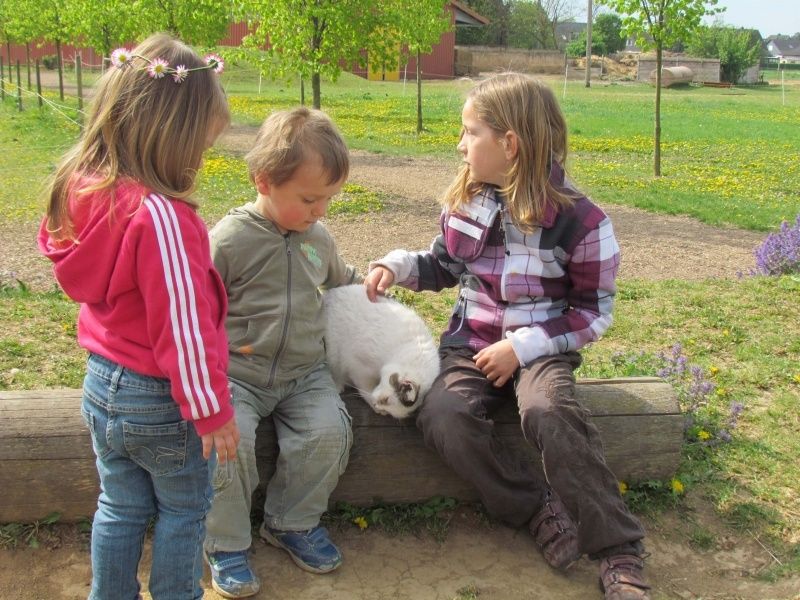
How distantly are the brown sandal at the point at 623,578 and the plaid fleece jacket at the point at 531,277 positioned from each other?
725 mm

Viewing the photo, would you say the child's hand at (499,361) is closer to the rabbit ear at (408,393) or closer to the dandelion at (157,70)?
the rabbit ear at (408,393)

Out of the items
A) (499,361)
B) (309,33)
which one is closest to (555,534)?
(499,361)

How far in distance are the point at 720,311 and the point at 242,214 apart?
11.4 feet

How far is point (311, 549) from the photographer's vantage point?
279 centimetres

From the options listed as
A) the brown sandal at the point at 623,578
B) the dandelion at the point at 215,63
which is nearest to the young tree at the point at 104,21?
the dandelion at the point at 215,63

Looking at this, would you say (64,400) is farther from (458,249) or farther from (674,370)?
(674,370)

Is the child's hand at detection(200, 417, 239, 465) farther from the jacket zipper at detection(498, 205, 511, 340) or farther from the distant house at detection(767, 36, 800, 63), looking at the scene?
the distant house at detection(767, 36, 800, 63)

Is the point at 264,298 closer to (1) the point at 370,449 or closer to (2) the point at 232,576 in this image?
(1) the point at 370,449

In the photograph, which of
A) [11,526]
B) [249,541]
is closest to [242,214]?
[249,541]

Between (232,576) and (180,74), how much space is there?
1.56 meters

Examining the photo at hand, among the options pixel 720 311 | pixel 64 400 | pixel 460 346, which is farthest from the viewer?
pixel 720 311

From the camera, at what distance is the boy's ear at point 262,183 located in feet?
9.15

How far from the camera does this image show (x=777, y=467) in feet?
11.3

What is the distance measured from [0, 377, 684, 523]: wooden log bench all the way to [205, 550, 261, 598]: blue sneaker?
0.33 m
